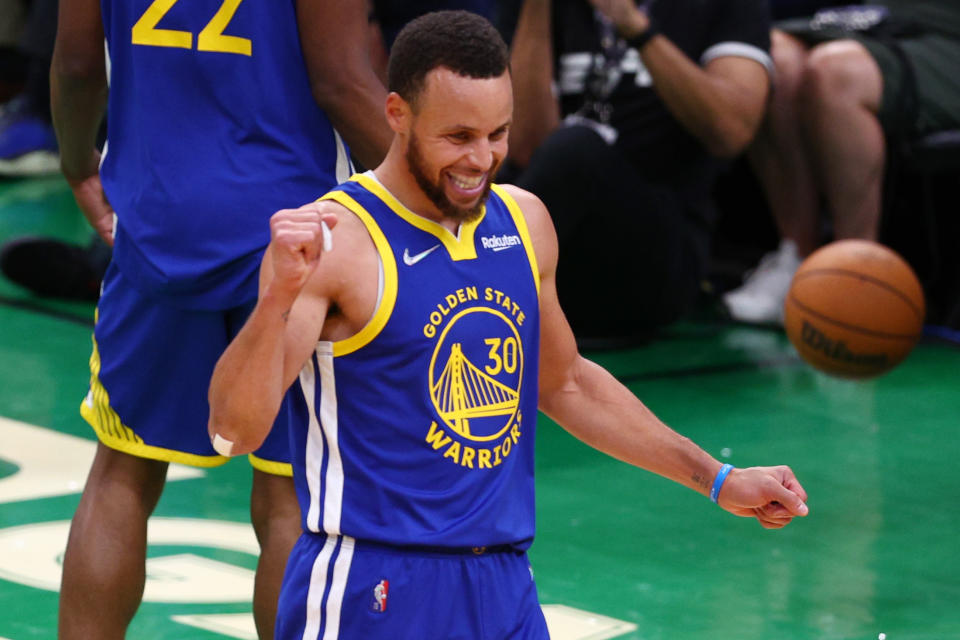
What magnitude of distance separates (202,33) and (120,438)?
76 centimetres

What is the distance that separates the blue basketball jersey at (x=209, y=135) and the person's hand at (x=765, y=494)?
921 mm

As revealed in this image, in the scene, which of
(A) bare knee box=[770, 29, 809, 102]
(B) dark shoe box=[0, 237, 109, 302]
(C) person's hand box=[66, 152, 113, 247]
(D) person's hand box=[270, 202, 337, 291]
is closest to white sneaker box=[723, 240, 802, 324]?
(A) bare knee box=[770, 29, 809, 102]

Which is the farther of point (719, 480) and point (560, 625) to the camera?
point (560, 625)

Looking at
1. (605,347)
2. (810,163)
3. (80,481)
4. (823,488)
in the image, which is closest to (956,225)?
(810,163)

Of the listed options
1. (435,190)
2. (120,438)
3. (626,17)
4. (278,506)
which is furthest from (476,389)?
(626,17)

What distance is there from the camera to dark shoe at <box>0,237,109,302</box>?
6770mm

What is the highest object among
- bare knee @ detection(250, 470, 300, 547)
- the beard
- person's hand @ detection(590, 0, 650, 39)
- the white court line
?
the beard

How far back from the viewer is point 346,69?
273 centimetres

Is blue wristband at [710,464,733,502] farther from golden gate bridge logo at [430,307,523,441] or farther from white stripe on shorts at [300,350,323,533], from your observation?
white stripe on shorts at [300,350,323,533]

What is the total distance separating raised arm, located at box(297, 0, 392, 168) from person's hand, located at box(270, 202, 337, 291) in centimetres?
72

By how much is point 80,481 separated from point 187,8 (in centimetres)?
213

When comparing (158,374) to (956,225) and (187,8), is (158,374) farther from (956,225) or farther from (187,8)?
(956,225)

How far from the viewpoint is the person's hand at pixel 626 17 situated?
583 centimetres

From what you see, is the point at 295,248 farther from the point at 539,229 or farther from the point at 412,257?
the point at 539,229
